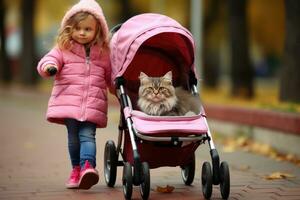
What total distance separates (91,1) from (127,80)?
824mm

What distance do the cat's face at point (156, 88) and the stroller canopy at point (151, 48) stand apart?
0.22 meters

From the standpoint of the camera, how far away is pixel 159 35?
690 centimetres

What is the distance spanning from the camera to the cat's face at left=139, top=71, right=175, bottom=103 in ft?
21.0

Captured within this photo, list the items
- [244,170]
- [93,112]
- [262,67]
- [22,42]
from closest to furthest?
[93,112], [244,170], [22,42], [262,67]

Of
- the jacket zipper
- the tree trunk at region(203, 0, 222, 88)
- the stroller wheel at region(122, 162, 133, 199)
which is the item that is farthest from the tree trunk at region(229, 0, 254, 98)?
the stroller wheel at region(122, 162, 133, 199)

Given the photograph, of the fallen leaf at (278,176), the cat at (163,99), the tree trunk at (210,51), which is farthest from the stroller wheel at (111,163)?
the tree trunk at (210,51)

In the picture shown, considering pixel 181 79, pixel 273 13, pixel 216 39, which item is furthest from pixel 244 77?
pixel 216 39

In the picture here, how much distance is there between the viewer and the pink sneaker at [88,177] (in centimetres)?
641

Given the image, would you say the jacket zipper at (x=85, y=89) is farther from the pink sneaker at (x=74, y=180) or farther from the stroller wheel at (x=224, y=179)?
the stroller wheel at (x=224, y=179)

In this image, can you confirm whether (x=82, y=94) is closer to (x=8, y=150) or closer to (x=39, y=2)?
(x=8, y=150)

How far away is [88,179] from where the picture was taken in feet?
21.2

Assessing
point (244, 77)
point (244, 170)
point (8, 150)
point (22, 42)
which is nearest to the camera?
point (244, 170)

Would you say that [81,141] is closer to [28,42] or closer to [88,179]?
[88,179]

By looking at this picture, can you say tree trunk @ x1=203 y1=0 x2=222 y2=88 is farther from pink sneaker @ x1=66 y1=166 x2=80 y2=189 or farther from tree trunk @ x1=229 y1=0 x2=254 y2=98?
pink sneaker @ x1=66 y1=166 x2=80 y2=189
